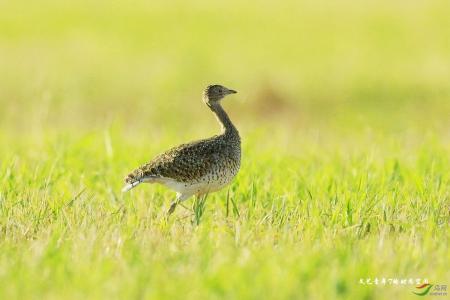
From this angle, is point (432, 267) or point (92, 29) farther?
point (92, 29)

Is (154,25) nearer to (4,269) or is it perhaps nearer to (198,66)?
(198,66)

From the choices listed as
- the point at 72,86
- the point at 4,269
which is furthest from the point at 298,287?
the point at 72,86

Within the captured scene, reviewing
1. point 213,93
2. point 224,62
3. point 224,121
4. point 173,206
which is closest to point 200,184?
point 173,206

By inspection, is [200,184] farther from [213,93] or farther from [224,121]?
[213,93]

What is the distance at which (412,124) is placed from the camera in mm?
14602

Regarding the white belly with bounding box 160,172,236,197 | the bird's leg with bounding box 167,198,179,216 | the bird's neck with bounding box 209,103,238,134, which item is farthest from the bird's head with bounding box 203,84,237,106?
the bird's leg with bounding box 167,198,179,216

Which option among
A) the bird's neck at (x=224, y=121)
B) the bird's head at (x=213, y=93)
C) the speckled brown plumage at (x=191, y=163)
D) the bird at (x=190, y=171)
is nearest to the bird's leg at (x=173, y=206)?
the bird at (x=190, y=171)

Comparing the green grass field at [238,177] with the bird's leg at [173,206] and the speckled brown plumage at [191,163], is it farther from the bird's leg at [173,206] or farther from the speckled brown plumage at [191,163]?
the speckled brown plumage at [191,163]

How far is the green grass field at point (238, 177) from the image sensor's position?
4.81 metres

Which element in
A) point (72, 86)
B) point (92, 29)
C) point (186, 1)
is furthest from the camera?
point (186, 1)

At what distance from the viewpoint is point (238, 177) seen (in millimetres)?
7492

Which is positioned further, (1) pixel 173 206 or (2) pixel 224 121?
(2) pixel 224 121

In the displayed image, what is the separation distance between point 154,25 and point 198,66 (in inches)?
183

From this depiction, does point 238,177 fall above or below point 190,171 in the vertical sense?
below
